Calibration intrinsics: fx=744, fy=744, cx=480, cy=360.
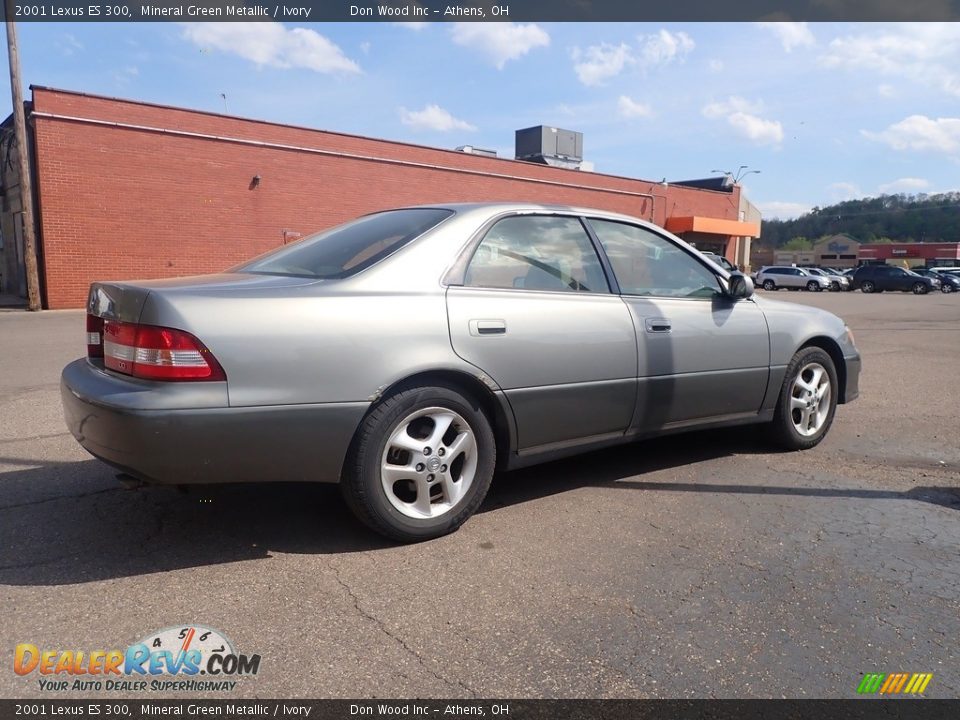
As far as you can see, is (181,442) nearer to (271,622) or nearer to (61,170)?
(271,622)

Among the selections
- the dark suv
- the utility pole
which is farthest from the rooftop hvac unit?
the utility pole

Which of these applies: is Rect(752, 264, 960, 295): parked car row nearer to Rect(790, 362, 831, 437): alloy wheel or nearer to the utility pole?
the utility pole

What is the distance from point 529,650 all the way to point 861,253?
97.4 meters

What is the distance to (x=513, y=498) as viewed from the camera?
158 inches

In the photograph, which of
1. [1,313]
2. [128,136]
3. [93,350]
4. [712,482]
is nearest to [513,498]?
[712,482]

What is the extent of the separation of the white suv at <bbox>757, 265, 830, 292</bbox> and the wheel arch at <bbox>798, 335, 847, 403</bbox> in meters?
42.3

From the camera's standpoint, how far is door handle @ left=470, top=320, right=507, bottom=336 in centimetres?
337

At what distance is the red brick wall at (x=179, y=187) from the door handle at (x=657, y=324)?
1857 centimetres

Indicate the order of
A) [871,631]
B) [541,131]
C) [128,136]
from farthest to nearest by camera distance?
[541,131] < [128,136] < [871,631]

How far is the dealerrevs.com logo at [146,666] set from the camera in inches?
88.0

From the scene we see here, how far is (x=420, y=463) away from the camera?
127 inches

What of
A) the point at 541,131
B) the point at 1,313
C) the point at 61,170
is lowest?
the point at 1,313

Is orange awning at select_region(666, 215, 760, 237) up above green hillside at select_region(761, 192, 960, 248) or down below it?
below

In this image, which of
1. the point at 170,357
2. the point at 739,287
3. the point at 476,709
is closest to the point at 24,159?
the point at 170,357
